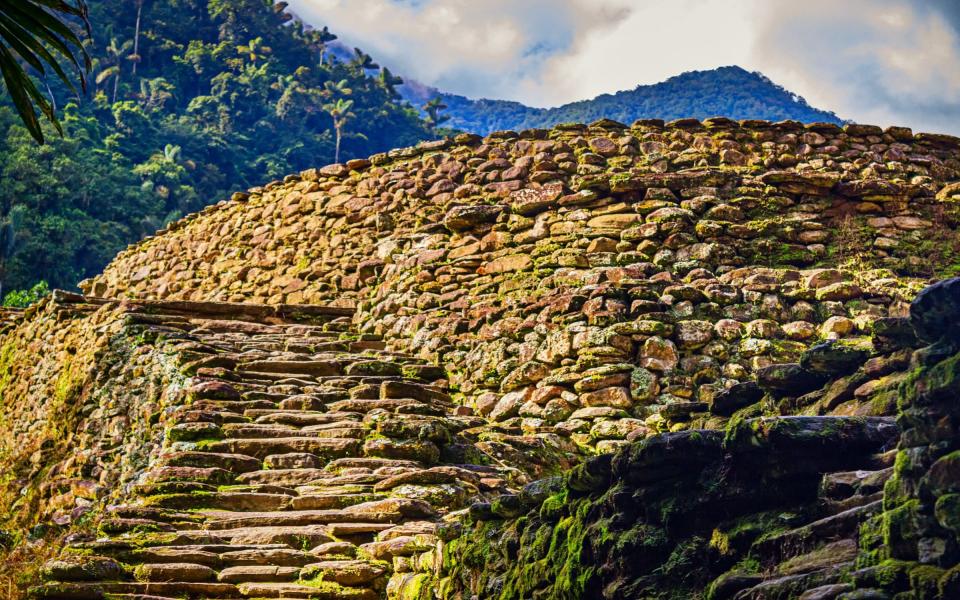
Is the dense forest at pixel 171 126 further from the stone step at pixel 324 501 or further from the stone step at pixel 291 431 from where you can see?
the stone step at pixel 324 501

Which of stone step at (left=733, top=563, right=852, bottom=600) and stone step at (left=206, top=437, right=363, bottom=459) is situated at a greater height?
stone step at (left=206, top=437, right=363, bottom=459)

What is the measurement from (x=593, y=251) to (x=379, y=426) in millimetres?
3040

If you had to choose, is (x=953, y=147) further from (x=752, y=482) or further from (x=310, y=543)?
(x=752, y=482)

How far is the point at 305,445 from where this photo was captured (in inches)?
256

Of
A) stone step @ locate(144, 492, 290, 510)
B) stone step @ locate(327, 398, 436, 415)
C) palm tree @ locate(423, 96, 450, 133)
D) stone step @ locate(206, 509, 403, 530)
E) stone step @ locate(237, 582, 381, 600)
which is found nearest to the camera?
stone step @ locate(237, 582, 381, 600)

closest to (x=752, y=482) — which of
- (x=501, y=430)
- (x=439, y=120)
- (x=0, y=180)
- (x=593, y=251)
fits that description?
(x=501, y=430)

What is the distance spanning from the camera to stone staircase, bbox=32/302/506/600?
15.7ft

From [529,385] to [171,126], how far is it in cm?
3278

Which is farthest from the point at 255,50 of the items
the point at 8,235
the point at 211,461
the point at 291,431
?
the point at 211,461

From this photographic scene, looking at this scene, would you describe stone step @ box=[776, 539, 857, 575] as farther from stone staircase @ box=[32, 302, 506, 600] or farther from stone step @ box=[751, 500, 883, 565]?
stone staircase @ box=[32, 302, 506, 600]

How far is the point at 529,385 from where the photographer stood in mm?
8023

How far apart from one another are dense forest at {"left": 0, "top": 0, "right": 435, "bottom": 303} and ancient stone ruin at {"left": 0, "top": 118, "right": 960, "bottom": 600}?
1610cm

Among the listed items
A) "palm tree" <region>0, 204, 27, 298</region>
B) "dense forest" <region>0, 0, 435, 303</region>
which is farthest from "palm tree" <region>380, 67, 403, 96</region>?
"palm tree" <region>0, 204, 27, 298</region>

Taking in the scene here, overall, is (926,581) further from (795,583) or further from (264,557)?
(264,557)
